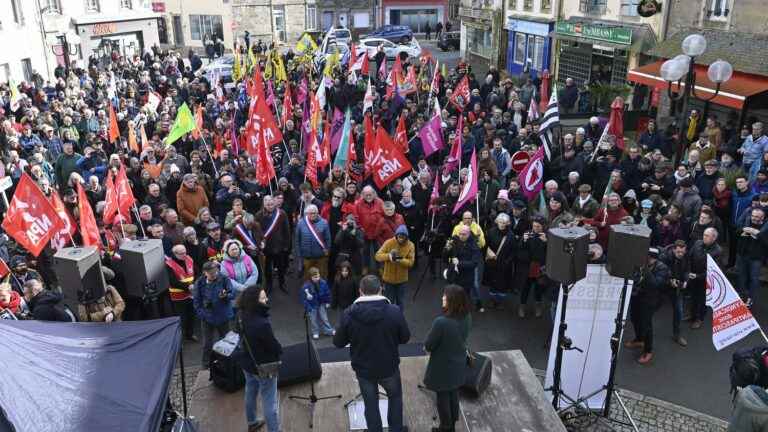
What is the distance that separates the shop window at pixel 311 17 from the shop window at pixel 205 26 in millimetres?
6997

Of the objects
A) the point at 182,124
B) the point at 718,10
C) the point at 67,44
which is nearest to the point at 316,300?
the point at 182,124

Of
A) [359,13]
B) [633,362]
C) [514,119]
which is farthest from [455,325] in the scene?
[359,13]

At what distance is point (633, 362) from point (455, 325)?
4118mm

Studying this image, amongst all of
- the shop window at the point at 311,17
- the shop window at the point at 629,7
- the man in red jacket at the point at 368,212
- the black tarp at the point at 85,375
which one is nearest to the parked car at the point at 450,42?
the shop window at the point at 311,17

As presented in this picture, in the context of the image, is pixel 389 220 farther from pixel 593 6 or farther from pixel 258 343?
pixel 593 6

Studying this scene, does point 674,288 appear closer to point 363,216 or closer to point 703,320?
point 703,320

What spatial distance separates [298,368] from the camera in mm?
7164

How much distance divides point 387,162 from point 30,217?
5.66 meters

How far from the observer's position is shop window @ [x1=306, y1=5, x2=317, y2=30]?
4938 cm

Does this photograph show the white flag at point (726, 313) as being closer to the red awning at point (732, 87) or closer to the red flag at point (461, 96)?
the red awning at point (732, 87)

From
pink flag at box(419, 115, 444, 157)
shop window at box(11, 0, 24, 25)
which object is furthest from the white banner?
shop window at box(11, 0, 24, 25)

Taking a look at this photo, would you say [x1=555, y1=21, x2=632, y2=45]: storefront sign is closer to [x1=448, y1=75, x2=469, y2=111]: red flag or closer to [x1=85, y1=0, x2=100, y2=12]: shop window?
[x1=448, y1=75, x2=469, y2=111]: red flag

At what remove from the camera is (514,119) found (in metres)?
16.7

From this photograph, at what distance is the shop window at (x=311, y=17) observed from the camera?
4938 cm
